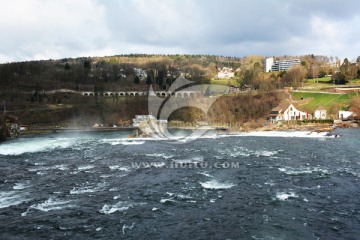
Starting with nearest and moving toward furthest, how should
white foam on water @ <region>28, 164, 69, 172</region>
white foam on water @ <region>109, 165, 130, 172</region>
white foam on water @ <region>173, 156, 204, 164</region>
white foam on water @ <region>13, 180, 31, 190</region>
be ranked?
white foam on water @ <region>13, 180, 31, 190</region>, white foam on water @ <region>109, 165, 130, 172</region>, white foam on water @ <region>28, 164, 69, 172</region>, white foam on water @ <region>173, 156, 204, 164</region>

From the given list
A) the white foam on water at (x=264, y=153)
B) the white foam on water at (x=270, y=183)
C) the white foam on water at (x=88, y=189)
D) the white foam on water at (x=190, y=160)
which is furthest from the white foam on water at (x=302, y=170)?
the white foam on water at (x=88, y=189)

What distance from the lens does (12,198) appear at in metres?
29.1

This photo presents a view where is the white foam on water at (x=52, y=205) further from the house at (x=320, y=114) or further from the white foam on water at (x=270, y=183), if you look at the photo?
the house at (x=320, y=114)

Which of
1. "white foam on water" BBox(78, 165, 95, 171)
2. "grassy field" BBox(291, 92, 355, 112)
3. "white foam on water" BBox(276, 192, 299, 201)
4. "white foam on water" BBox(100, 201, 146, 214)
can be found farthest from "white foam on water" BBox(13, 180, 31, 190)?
"grassy field" BBox(291, 92, 355, 112)

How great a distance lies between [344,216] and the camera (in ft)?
76.0

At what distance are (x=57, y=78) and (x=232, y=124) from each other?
11769 cm

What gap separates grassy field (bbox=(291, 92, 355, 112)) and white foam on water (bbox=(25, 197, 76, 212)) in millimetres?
80640

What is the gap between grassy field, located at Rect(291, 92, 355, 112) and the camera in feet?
305

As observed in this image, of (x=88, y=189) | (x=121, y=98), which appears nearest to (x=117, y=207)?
(x=88, y=189)

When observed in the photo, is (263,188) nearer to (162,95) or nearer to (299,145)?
(299,145)

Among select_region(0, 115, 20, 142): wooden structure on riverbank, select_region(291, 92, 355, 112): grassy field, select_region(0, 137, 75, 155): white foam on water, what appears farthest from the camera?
select_region(291, 92, 355, 112): grassy field

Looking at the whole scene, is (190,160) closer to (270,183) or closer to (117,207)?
(270,183)

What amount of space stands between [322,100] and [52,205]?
89052 millimetres

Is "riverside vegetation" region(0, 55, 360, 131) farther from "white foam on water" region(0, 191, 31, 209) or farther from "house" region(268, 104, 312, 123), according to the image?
"white foam on water" region(0, 191, 31, 209)
